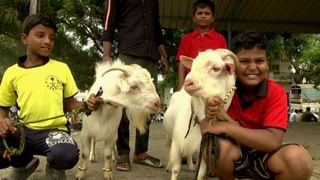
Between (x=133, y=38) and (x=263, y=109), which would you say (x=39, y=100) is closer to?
(x=133, y=38)

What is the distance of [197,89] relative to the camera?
2.89 metres

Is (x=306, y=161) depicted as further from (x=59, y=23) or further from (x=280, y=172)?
(x=59, y=23)

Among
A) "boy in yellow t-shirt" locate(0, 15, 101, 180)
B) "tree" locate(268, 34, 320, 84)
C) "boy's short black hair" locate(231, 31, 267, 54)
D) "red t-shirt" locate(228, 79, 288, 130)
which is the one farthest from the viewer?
"tree" locate(268, 34, 320, 84)

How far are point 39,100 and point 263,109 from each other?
1.66 metres

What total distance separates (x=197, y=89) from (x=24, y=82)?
144 centimetres

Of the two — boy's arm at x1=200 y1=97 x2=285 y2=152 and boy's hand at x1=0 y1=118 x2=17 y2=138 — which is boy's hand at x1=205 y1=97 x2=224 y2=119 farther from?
boy's hand at x1=0 y1=118 x2=17 y2=138

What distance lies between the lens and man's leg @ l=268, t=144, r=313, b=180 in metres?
2.86

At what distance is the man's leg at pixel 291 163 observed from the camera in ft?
9.37

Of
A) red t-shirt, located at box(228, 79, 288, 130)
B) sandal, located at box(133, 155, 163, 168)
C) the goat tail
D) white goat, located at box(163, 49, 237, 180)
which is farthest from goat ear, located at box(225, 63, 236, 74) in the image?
sandal, located at box(133, 155, 163, 168)

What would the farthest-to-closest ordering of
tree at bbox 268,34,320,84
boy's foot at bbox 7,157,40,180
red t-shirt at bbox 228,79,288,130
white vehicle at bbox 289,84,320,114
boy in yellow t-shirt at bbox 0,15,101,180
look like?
white vehicle at bbox 289,84,320,114 → tree at bbox 268,34,320,84 → boy's foot at bbox 7,157,40,180 → boy in yellow t-shirt at bbox 0,15,101,180 → red t-shirt at bbox 228,79,288,130

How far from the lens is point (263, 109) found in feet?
10.0

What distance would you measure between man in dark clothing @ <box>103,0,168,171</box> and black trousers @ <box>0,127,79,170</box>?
4.04 ft

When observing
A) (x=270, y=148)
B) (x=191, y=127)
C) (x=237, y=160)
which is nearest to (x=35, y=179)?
(x=191, y=127)

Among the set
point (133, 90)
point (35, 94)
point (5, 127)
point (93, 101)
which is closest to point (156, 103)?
point (133, 90)
